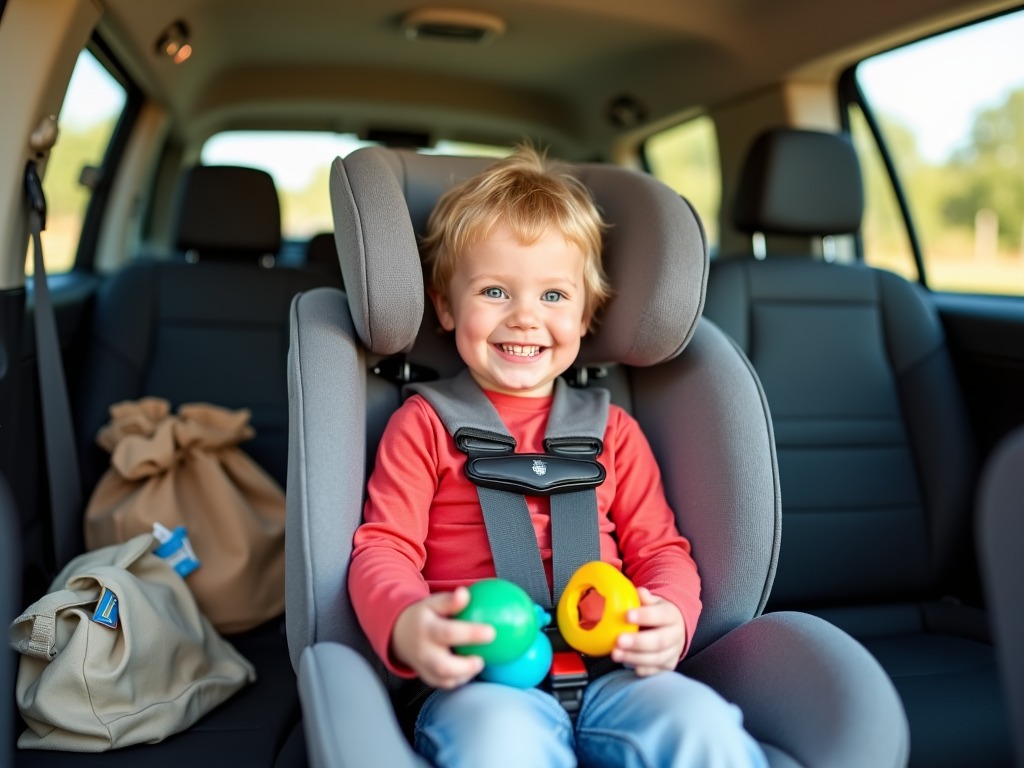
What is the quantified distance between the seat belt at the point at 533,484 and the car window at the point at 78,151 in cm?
138

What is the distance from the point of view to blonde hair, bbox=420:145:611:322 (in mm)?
1775

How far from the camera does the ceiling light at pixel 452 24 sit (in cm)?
345

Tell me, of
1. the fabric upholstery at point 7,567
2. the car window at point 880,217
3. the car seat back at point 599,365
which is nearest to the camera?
the fabric upholstery at point 7,567

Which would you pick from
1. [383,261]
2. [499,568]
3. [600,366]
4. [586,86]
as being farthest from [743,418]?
[586,86]

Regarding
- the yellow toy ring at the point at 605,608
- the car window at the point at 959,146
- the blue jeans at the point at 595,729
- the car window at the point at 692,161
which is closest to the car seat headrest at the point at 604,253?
the yellow toy ring at the point at 605,608

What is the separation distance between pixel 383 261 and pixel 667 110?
2.82 m

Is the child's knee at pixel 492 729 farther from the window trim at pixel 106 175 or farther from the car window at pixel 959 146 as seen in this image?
the window trim at pixel 106 175

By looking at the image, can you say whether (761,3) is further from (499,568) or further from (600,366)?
(499,568)

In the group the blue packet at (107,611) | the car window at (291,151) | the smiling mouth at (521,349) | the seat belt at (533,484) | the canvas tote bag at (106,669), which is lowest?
the canvas tote bag at (106,669)

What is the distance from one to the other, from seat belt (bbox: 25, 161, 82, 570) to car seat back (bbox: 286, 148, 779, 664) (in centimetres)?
80

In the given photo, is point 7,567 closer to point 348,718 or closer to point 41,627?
point 348,718

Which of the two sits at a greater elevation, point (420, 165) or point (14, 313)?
point (420, 165)

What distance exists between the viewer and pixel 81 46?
2.48m

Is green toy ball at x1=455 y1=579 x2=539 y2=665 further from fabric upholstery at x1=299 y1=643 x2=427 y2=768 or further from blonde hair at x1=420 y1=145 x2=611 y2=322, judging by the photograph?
blonde hair at x1=420 y1=145 x2=611 y2=322
